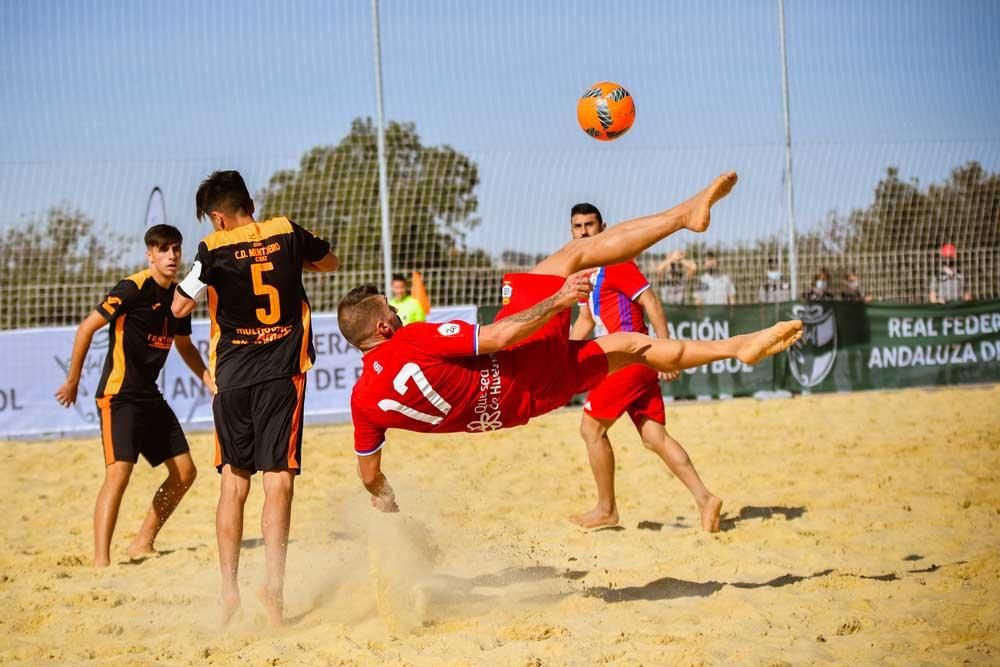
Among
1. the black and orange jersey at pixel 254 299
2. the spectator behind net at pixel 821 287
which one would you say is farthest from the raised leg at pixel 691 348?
the spectator behind net at pixel 821 287

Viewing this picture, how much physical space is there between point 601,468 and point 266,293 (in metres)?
2.56

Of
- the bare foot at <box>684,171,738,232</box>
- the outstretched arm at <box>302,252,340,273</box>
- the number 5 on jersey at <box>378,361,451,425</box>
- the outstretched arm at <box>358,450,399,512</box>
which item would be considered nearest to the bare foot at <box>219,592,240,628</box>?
the outstretched arm at <box>358,450,399,512</box>

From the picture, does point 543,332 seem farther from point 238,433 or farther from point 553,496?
point 553,496

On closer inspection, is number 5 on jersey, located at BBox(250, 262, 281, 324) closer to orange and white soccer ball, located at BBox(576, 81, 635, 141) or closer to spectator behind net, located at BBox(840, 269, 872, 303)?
orange and white soccer ball, located at BBox(576, 81, 635, 141)

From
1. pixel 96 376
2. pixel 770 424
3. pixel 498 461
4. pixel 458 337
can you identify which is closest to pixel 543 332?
pixel 458 337

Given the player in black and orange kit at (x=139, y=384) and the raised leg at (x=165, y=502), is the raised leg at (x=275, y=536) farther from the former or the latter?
the raised leg at (x=165, y=502)

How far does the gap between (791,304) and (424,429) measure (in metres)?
9.46

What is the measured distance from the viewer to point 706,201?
4.50 m

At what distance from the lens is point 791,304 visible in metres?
12.9

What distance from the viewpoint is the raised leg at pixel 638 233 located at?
450 centimetres

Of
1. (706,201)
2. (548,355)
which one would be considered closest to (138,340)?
(548,355)

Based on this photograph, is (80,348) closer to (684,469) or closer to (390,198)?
(684,469)

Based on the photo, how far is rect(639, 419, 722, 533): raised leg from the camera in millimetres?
5762

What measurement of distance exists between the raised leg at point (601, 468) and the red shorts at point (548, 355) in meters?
1.51
